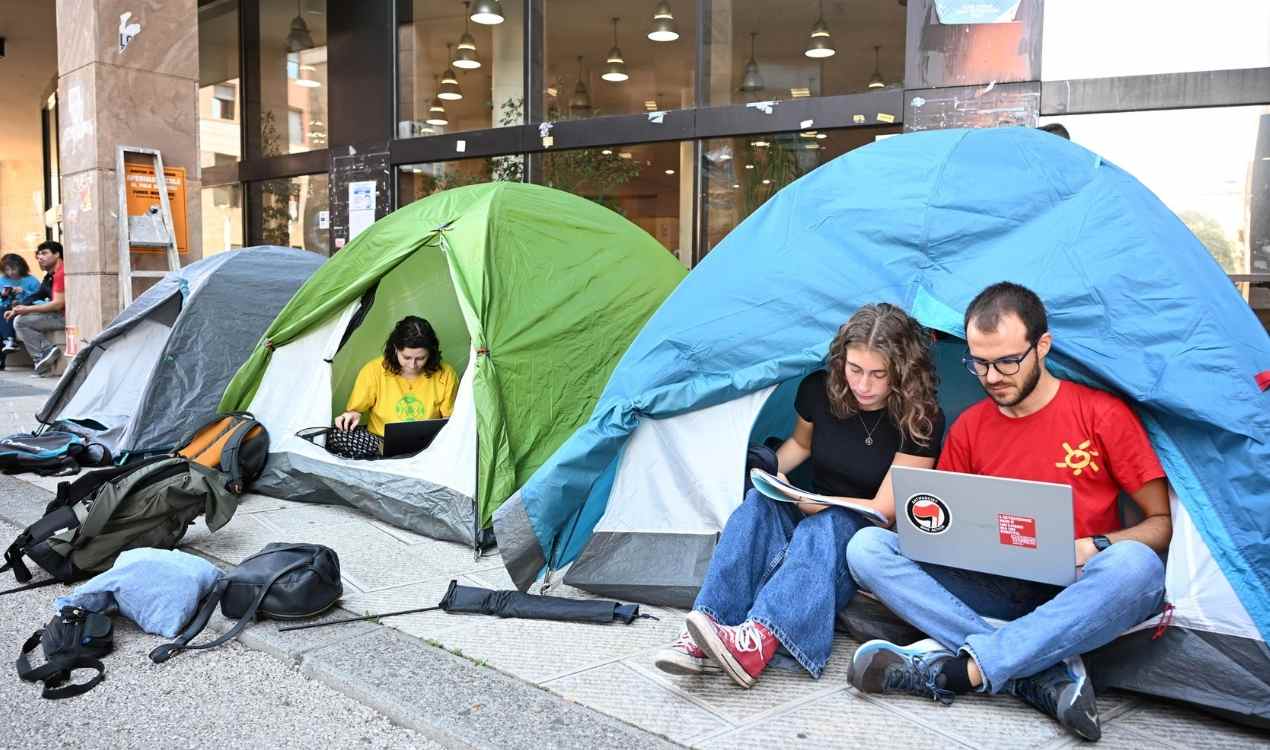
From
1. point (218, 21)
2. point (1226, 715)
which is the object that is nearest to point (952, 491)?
point (1226, 715)

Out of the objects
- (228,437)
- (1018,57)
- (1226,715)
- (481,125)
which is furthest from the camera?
(481,125)

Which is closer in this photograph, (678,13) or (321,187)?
(678,13)

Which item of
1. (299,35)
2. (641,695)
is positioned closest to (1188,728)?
(641,695)

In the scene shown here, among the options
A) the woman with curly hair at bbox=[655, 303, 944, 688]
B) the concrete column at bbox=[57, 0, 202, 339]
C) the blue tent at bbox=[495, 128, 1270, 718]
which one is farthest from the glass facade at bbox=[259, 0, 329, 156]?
the woman with curly hair at bbox=[655, 303, 944, 688]

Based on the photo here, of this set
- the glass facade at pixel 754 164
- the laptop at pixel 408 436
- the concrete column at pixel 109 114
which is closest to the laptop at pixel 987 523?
the laptop at pixel 408 436

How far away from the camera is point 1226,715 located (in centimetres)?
259

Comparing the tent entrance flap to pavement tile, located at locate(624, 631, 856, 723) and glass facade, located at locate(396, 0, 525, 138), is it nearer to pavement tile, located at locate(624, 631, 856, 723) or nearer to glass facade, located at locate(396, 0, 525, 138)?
pavement tile, located at locate(624, 631, 856, 723)

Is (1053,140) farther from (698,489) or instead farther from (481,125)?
(481,125)

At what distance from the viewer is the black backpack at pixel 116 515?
371 cm

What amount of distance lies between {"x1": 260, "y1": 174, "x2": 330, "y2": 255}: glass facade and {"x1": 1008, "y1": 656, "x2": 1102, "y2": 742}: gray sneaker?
982cm

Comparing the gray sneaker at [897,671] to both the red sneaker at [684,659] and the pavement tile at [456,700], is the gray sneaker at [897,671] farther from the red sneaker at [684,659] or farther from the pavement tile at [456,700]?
the pavement tile at [456,700]

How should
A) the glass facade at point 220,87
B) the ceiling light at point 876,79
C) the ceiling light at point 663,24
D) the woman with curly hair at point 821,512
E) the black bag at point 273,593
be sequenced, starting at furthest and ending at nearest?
1. the glass facade at point 220,87
2. the ceiling light at point 663,24
3. the ceiling light at point 876,79
4. the black bag at point 273,593
5. the woman with curly hair at point 821,512

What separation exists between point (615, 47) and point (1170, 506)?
7.27 meters

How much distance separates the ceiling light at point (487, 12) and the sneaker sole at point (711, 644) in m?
8.33
